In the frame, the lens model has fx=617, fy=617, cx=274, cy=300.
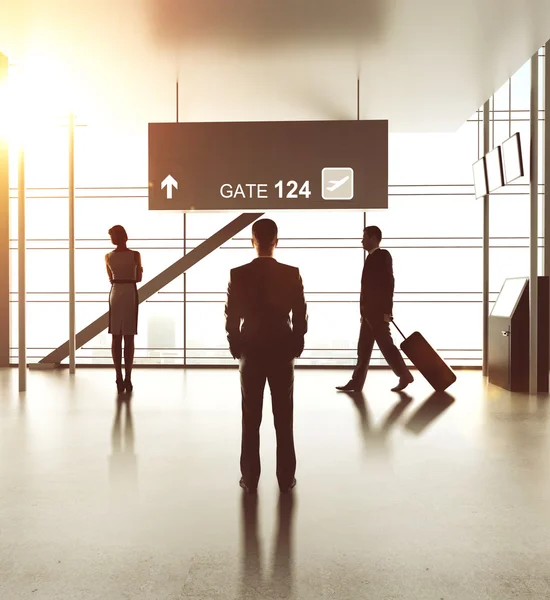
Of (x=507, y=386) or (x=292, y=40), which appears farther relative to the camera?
(x=507, y=386)

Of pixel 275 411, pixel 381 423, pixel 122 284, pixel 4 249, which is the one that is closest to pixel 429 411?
pixel 381 423

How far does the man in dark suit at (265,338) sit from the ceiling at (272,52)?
3.27 metres

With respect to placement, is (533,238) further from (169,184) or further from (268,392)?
(169,184)

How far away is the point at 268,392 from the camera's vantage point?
25.8ft

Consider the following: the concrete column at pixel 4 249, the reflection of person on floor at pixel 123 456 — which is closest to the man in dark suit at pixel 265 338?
the reflection of person on floor at pixel 123 456

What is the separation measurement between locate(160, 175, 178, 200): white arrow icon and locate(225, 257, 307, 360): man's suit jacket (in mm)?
3974

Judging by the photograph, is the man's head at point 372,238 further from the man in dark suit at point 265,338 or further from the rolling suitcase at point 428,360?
the man in dark suit at point 265,338

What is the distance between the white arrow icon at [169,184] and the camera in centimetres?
749

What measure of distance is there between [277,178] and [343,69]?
1685mm

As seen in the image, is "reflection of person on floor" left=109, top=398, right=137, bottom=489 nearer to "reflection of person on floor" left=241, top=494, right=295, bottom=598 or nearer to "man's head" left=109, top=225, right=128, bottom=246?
"reflection of person on floor" left=241, top=494, right=295, bottom=598

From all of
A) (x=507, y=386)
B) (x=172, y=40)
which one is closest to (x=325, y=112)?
(x=172, y=40)

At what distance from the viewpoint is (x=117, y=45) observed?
22.6 feet

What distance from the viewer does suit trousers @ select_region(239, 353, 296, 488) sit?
3797 mm

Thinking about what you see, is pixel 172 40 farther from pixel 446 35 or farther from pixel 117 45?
pixel 446 35
